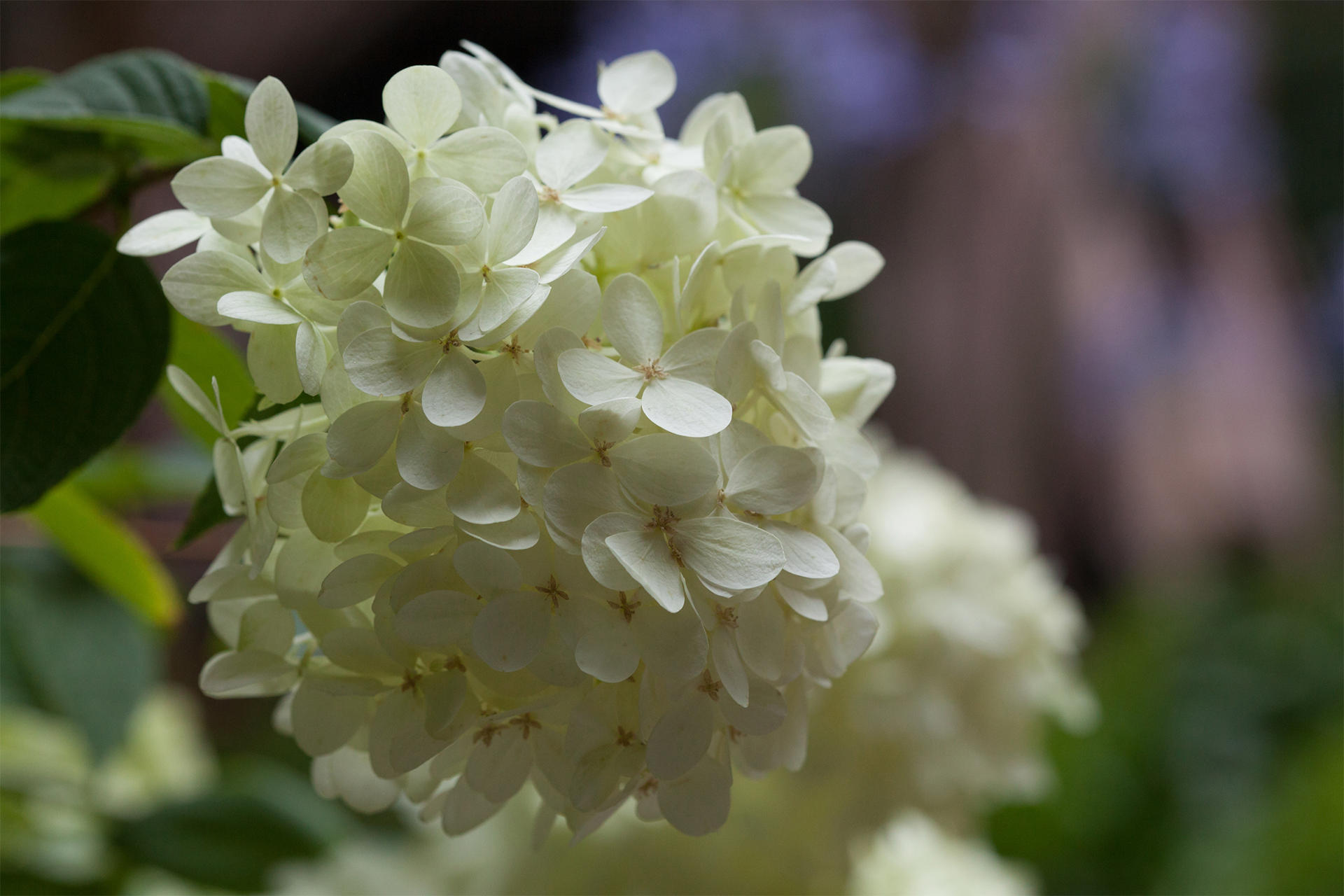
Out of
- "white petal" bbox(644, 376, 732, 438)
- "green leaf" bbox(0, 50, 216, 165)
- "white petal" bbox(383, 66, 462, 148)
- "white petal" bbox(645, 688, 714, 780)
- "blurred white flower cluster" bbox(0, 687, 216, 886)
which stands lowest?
"blurred white flower cluster" bbox(0, 687, 216, 886)

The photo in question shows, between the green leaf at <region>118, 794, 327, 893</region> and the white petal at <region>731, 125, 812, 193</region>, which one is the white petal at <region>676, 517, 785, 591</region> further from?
the green leaf at <region>118, 794, 327, 893</region>

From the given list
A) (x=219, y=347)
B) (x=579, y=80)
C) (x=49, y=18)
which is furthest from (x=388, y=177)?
(x=49, y=18)

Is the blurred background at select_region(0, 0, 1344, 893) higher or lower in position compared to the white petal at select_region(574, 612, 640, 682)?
lower

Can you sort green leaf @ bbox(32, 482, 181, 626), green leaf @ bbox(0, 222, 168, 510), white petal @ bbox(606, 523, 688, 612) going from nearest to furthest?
1. white petal @ bbox(606, 523, 688, 612)
2. green leaf @ bbox(0, 222, 168, 510)
3. green leaf @ bbox(32, 482, 181, 626)

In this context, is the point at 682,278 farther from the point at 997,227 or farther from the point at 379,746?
the point at 997,227

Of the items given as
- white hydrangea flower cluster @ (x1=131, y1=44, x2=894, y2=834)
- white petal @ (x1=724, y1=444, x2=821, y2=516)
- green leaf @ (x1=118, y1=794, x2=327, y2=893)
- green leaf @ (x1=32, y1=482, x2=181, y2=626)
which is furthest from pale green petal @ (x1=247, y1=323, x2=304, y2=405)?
green leaf @ (x1=118, y1=794, x2=327, y2=893)

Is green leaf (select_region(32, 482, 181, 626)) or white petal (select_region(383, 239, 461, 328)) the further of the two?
green leaf (select_region(32, 482, 181, 626))

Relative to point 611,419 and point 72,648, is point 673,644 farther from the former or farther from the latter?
point 72,648
